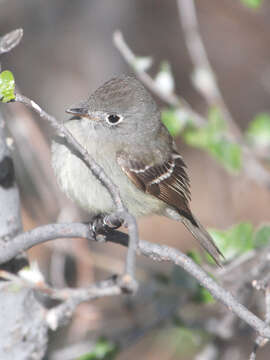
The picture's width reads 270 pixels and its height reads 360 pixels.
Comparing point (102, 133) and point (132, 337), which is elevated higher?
point (102, 133)

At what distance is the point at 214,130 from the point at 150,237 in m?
3.62

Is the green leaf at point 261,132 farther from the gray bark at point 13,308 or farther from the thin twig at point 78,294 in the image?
the thin twig at point 78,294

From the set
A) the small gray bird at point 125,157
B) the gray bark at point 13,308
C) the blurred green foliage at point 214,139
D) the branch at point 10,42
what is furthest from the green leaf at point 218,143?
the branch at point 10,42

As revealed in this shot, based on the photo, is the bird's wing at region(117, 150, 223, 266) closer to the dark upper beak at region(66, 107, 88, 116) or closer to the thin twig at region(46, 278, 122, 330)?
the dark upper beak at region(66, 107, 88, 116)

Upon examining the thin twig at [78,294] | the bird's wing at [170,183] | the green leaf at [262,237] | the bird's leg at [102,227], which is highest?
the bird's wing at [170,183]

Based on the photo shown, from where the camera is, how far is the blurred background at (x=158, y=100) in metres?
4.93

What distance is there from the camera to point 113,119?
3867 mm

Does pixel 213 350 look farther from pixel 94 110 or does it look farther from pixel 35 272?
pixel 35 272

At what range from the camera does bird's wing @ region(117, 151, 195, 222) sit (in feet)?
12.7

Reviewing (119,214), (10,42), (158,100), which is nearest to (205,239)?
(119,214)

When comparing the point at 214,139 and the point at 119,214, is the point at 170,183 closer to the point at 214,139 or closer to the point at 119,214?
the point at 214,139

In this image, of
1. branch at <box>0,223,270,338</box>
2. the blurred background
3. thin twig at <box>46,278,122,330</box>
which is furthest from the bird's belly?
thin twig at <box>46,278,122,330</box>

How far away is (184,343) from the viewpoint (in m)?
6.26

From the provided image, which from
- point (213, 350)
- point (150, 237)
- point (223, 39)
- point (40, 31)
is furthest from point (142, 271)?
point (223, 39)
